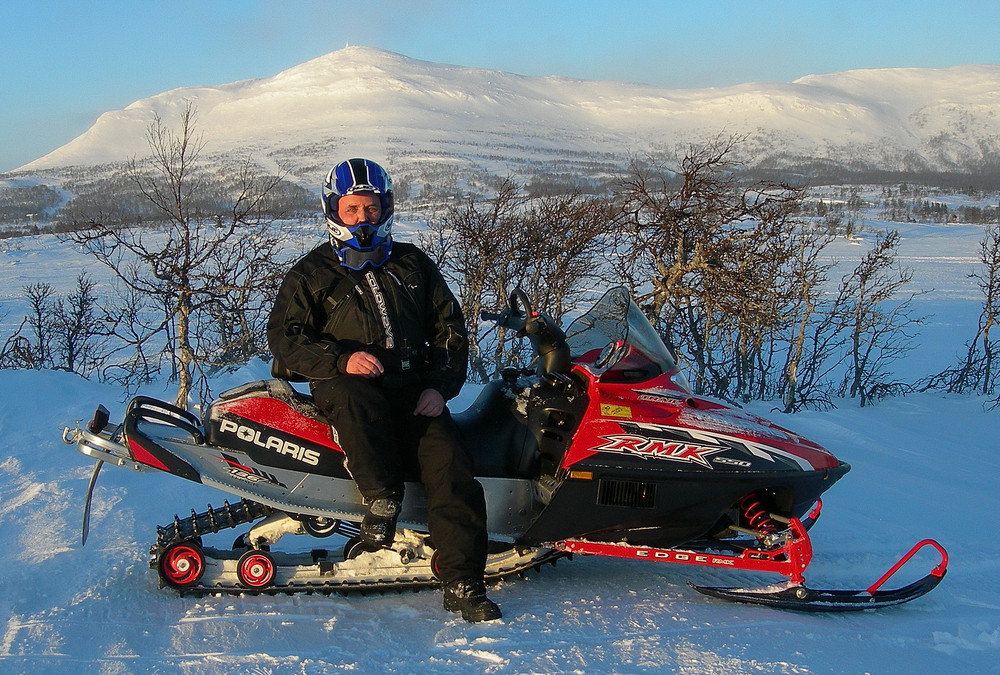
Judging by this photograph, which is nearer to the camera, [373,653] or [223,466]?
[373,653]

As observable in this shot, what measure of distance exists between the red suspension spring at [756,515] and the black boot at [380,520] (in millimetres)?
1703

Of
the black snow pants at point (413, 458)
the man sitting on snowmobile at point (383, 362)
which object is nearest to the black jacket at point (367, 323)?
the man sitting on snowmobile at point (383, 362)

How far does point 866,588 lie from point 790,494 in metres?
0.80

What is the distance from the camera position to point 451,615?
3.22 meters

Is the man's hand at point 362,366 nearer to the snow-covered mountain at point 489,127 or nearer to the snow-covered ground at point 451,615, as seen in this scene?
the snow-covered ground at point 451,615

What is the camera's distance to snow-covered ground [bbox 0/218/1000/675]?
282cm

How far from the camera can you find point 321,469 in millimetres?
3199

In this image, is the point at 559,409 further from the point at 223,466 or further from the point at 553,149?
the point at 553,149

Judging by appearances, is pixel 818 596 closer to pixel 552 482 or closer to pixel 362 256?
pixel 552 482

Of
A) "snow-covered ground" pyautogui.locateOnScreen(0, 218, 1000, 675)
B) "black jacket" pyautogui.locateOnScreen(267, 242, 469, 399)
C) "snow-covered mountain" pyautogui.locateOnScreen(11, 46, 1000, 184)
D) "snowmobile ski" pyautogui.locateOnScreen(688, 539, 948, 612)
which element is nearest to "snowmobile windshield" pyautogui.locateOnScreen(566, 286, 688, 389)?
"black jacket" pyautogui.locateOnScreen(267, 242, 469, 399)

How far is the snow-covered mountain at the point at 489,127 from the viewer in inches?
5344

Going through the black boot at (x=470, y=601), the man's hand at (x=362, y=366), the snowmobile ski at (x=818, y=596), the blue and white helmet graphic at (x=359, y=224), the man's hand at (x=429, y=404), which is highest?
the blue and white helmet graphic at (x=359, y=224)

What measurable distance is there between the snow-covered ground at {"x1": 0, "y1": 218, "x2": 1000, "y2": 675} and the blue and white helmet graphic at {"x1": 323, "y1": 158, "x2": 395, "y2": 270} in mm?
1576

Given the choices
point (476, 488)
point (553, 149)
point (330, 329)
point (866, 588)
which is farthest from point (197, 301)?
point (553, 149)
